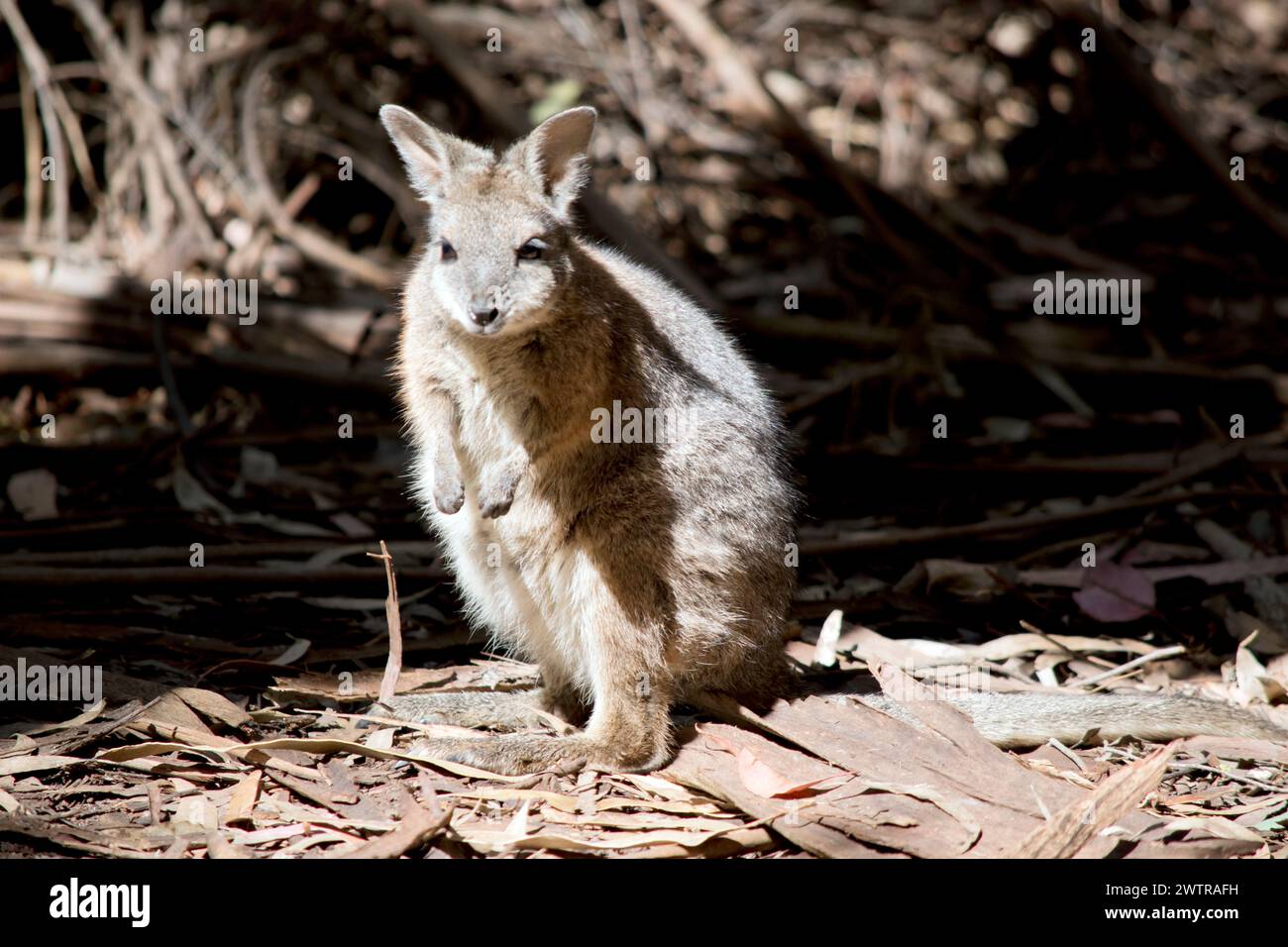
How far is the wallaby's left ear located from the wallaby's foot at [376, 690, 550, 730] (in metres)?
1.58

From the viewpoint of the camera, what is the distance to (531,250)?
394cm

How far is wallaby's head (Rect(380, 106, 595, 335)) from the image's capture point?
382cm

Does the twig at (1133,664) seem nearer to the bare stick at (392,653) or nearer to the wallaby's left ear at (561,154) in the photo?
the bare stick at (392,653)

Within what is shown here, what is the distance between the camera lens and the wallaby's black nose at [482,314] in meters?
3.73

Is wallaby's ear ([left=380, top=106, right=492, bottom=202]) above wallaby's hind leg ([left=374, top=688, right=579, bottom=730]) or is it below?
above

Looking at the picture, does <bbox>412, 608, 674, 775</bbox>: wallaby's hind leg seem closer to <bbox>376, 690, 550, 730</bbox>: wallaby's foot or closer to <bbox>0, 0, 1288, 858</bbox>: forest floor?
<bbox>0, 0, 1288, 858</bbox>: forest floor

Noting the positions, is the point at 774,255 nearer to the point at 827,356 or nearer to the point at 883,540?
the point at 827,356

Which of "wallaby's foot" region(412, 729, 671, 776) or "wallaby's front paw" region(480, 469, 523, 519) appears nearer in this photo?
"wallaby's foot" region(412, 729, 671, 776)

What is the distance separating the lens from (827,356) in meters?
6.99

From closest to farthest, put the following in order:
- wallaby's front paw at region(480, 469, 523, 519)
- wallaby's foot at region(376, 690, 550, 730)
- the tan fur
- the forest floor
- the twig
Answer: the forest floor
the tan fur
wallaby's front paw at region(480, 469, 523, 519)
wallaby's foot at region(376, 690, 550, 730)
the twig

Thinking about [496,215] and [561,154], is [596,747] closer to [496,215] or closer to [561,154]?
[496,215]

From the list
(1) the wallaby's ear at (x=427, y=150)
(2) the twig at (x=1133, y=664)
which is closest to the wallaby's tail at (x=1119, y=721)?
(2) the twig at (x=1133, y=664)

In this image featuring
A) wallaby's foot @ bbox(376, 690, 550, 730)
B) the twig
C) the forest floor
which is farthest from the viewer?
the twig

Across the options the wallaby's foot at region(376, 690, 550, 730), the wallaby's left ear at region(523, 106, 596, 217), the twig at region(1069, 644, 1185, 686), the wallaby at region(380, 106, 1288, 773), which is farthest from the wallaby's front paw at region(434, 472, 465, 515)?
the twig at region(1069, 644, 1185, 686)
